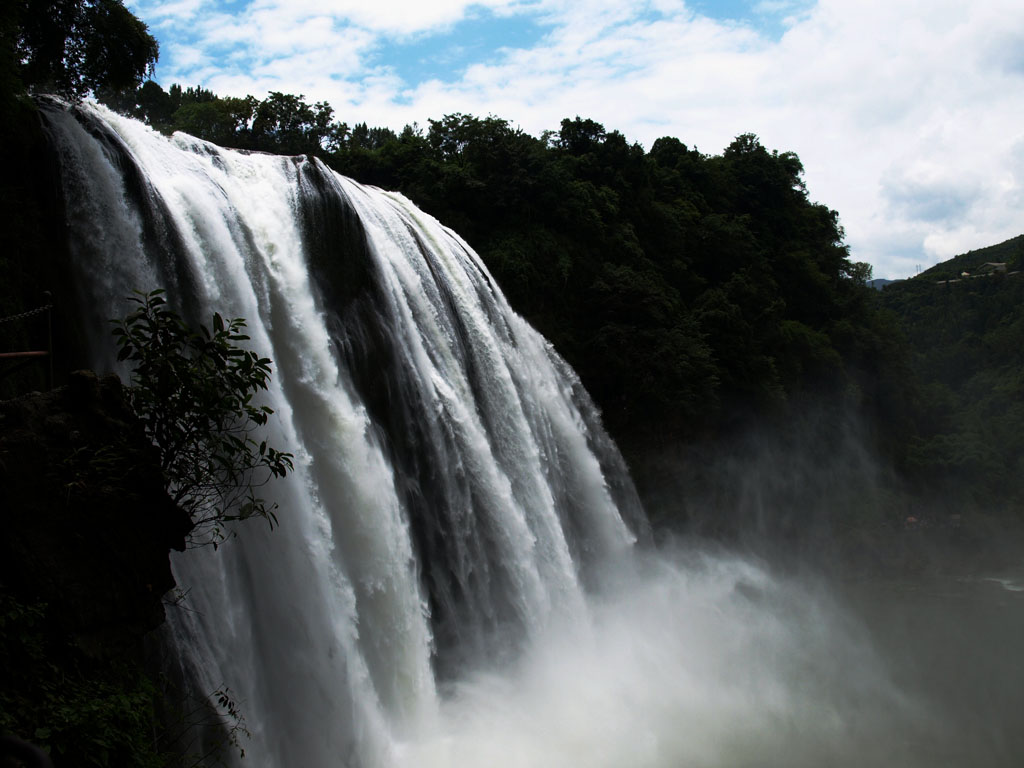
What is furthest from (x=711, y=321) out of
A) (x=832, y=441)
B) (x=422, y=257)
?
(x=422, y=257)

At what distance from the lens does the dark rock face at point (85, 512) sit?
6422 millimetres

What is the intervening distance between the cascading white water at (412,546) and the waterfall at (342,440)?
0.11 feet

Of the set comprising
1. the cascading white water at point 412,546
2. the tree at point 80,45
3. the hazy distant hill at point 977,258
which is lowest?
the cascading white water at point 412,546

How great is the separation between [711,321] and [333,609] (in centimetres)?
1985

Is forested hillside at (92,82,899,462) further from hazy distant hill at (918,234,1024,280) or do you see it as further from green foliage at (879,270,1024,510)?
hazy distant hill at (918,234,1024,280)

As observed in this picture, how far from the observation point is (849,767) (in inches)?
542

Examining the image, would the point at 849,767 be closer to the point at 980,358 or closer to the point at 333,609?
the point at 333,609

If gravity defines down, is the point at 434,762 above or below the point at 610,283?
below

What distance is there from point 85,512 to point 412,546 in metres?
6.86

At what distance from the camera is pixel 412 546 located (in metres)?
13.2

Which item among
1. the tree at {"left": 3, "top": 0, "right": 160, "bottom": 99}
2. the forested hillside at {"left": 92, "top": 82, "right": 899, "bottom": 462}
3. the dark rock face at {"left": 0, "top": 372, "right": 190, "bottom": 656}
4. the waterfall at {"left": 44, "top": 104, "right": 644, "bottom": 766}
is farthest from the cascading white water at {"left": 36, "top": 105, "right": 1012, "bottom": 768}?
the forested hillside at {"left": 92, "top": 82, "right": 899, "bottom": 462}

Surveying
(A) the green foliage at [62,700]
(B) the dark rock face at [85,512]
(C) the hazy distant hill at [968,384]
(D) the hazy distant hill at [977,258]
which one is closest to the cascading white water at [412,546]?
(B) the dark rock face at [85,512]

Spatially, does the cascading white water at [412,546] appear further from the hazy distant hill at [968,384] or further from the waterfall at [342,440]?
the hazy distant hill at [968,384]

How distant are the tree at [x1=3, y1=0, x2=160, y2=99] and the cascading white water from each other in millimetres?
1184
